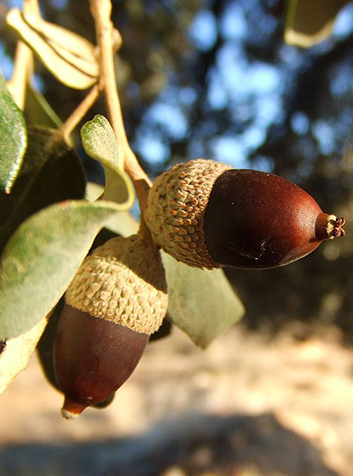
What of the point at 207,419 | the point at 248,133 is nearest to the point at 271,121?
the point at 248,133

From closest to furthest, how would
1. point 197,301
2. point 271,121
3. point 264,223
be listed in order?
point 264,223
point 197,301
point 271,121

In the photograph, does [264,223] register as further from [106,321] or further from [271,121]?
[271,121]

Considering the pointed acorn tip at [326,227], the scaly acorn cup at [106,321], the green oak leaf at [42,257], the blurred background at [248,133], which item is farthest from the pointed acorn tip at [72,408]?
the blurred background at [248,133]

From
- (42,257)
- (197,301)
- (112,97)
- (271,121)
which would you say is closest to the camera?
(42,257)

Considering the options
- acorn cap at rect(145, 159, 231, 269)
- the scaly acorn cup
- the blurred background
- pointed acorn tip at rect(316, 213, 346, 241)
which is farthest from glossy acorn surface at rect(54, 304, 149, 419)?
the blurred background

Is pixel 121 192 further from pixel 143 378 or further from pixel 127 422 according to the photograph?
pixel 143 378

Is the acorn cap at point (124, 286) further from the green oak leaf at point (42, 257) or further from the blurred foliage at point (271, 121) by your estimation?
the blurred foliage at point (271, 121)

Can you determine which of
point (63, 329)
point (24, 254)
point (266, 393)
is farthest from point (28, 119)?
point (266, 393)

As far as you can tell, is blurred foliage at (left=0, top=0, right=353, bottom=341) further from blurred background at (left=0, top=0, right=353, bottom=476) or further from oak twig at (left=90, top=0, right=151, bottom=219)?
oak twig at (left=90, top=0, right=151, bottom=219)
